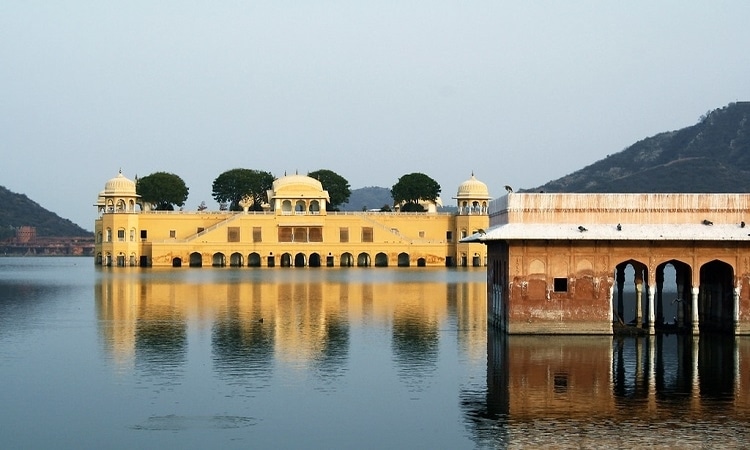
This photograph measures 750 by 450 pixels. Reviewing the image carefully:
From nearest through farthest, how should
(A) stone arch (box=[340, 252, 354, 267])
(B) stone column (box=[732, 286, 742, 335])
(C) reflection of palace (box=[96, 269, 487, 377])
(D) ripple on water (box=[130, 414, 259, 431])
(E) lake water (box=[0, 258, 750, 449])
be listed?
(E) lake water (box=[0, 258, 750, 449]) → (D) ripple on water (box=[130, 414, 259, 431]) → (C) reflection of palace (box=[96, 269, 487, 377]) → (B) stone column (box=[732, 286, 742, 335]) → (A) stone arch (box=[340, 252, 354, 267])

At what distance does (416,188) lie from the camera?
302ft

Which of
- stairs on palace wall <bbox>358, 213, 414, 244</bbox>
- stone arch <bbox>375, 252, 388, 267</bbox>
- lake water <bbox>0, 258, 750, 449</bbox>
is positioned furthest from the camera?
stone arch <bbox>375, 252, 388, 267</bbox>

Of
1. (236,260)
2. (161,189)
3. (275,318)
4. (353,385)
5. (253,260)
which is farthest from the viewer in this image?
(161,189)

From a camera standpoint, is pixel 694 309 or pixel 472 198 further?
pixel 472 198

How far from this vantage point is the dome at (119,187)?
270 feet

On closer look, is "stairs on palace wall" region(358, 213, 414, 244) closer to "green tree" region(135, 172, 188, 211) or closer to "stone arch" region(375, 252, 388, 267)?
"stone arch" region(375, 252, 388, 267)

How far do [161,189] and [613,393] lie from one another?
75235mm

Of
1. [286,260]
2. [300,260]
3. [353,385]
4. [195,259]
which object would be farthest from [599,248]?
[195,259]

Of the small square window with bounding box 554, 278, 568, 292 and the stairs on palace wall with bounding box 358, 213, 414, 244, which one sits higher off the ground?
the stairs on palace wall with bounding box 358, 213, 414, 244

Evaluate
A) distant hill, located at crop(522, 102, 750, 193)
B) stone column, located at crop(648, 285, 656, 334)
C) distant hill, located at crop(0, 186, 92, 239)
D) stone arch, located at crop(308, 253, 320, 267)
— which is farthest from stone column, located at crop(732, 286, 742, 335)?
distant hill, located at crop(0, 186, 92, 239)

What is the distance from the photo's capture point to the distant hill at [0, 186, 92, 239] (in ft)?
537

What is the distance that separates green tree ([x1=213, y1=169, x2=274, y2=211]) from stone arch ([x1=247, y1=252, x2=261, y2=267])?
12.1 metres

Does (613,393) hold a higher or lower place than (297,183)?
lower

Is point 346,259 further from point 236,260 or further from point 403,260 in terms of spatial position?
point 236,260
